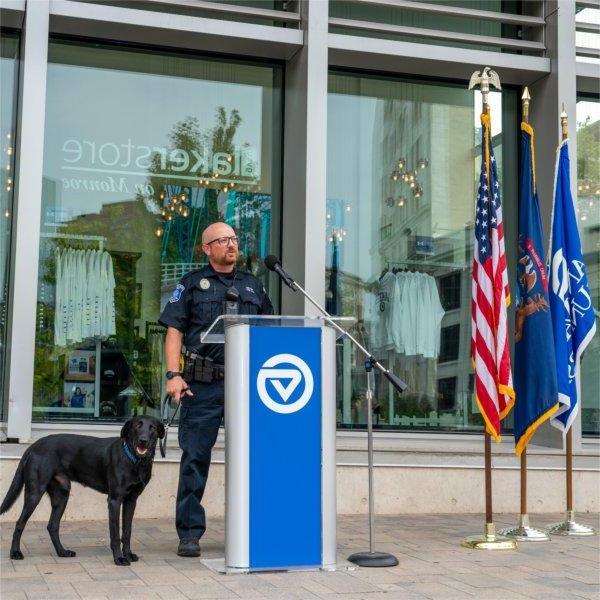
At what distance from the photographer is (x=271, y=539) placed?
5.42 meters

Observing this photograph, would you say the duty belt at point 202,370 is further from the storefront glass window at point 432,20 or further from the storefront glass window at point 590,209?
the storefront glass window at point 590,209

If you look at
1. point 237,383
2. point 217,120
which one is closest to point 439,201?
point 217,120

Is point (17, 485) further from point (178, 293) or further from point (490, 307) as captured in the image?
point (490, 307)

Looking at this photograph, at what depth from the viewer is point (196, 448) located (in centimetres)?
622

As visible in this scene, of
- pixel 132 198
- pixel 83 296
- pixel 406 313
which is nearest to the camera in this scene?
pixel 83 296

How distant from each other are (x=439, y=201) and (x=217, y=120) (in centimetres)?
263

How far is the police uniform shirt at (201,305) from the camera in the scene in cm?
Answer: 644

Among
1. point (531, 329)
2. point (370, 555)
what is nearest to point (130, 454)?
point (370, 555)

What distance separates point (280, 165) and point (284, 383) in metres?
4.92

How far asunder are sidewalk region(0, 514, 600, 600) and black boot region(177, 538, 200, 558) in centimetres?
8

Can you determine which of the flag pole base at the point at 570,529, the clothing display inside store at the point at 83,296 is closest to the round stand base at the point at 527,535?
the flag pole base at the point at 570,529

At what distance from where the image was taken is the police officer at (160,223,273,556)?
6.14m

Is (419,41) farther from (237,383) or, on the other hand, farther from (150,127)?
(237,383)

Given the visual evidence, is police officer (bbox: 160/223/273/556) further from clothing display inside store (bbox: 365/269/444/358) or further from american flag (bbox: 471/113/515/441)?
clothing display inside store (bbox: 365/269/444/358)
